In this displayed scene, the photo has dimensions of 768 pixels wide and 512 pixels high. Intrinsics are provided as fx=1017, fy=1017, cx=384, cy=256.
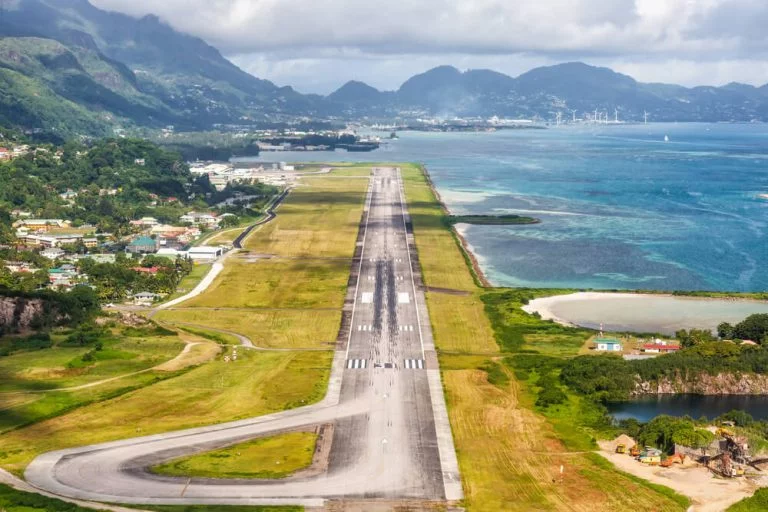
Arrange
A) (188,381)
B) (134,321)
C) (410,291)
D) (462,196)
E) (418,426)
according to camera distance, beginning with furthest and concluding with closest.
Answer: (462,196), (410,291), (134,321), (188,381), (418,426)

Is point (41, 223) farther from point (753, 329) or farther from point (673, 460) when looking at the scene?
point (673, 460)

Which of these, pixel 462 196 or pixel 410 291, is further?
pixel 462 196

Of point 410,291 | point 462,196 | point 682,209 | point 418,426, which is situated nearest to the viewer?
point 418,426

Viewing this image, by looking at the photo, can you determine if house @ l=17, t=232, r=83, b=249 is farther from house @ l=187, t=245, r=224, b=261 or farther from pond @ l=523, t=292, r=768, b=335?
pond @ l=523, t=292, r=768, b=335

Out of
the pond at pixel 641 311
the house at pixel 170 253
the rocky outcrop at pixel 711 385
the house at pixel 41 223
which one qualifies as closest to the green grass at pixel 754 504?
the rocky outcrop at pixel 711 385

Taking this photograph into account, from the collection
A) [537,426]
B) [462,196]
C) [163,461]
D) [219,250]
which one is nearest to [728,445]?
[537,426]

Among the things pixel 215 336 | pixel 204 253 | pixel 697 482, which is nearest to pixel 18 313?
pixel 215 336

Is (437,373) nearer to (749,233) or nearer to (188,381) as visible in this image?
(188,381)

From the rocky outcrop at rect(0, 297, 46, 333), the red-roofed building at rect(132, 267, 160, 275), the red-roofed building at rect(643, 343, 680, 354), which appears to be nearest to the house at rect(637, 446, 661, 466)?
the red-roofed building at rect(643, 343, 680, 354)
